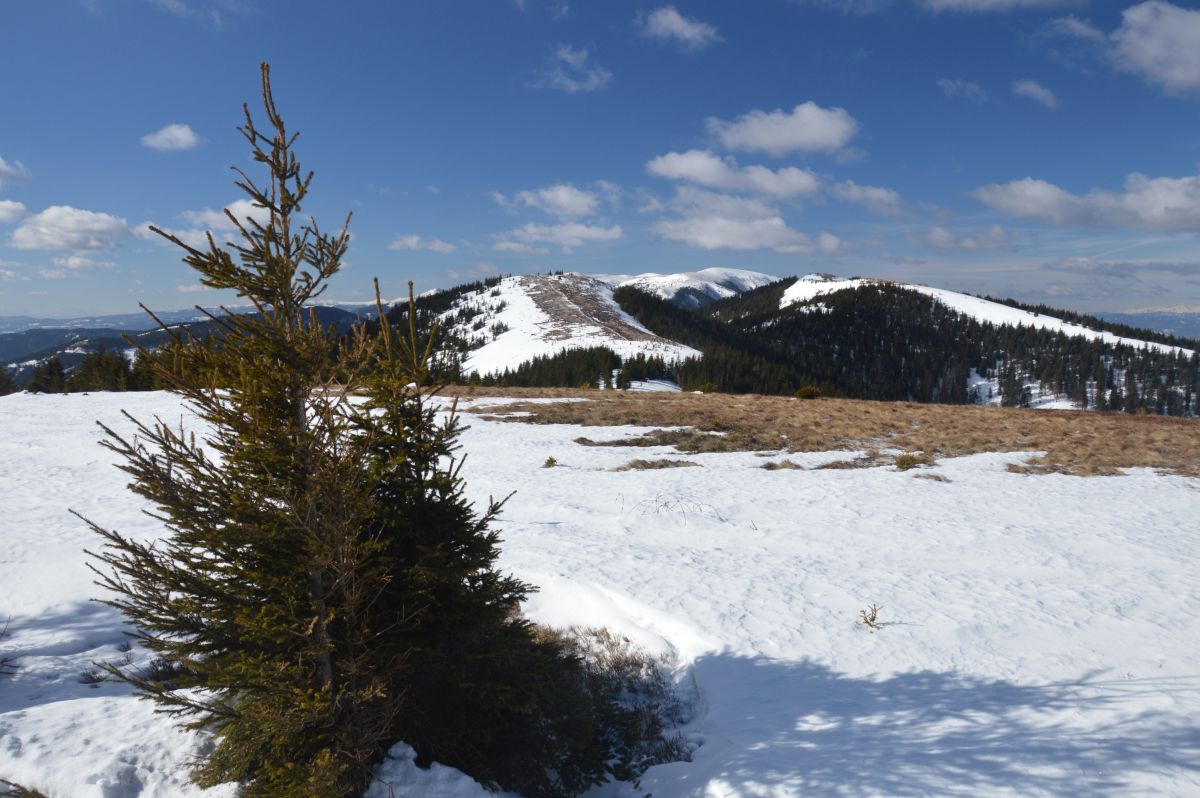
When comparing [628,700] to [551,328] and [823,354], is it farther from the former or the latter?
[823,354]

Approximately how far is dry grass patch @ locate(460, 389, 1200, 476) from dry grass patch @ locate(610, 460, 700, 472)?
2464mm

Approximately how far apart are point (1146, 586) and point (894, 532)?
4344 mm

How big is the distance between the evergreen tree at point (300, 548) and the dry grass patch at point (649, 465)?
1467cm

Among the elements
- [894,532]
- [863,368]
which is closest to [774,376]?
[863,368]

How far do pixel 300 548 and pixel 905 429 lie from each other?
93.6 ft

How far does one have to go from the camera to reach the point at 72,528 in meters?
13.0

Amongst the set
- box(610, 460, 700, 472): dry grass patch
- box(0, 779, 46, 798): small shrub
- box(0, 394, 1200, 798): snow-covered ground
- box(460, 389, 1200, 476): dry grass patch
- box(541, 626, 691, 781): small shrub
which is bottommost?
box(541, 626, 691, 781): small shrub

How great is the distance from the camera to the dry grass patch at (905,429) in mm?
21281

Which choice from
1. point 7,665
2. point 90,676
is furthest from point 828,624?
point 7,665

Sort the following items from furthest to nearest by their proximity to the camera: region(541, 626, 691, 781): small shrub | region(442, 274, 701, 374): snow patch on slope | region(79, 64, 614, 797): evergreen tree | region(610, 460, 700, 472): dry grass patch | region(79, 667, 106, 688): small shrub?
region(442, 274, 701, 374): snow patch on slope → region(610, 460, 700, 472): dry grass patch → region(79, 667, 106, 688): small shrub → region(541, 626, 691, 781): small shrub → region(79, 64, 614, 797): evergreen tree

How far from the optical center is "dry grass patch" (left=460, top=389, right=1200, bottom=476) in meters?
21.3

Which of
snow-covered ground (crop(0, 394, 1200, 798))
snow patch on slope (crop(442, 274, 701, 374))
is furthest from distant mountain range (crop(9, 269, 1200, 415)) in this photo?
snow-covered ground (crop(0, 394, 1200, 798))

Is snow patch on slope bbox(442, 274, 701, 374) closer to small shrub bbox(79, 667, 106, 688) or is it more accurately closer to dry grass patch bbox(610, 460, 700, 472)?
dry grass patch bbox(610, 460, 700, 472)

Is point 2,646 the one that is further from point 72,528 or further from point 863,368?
point 863,368
